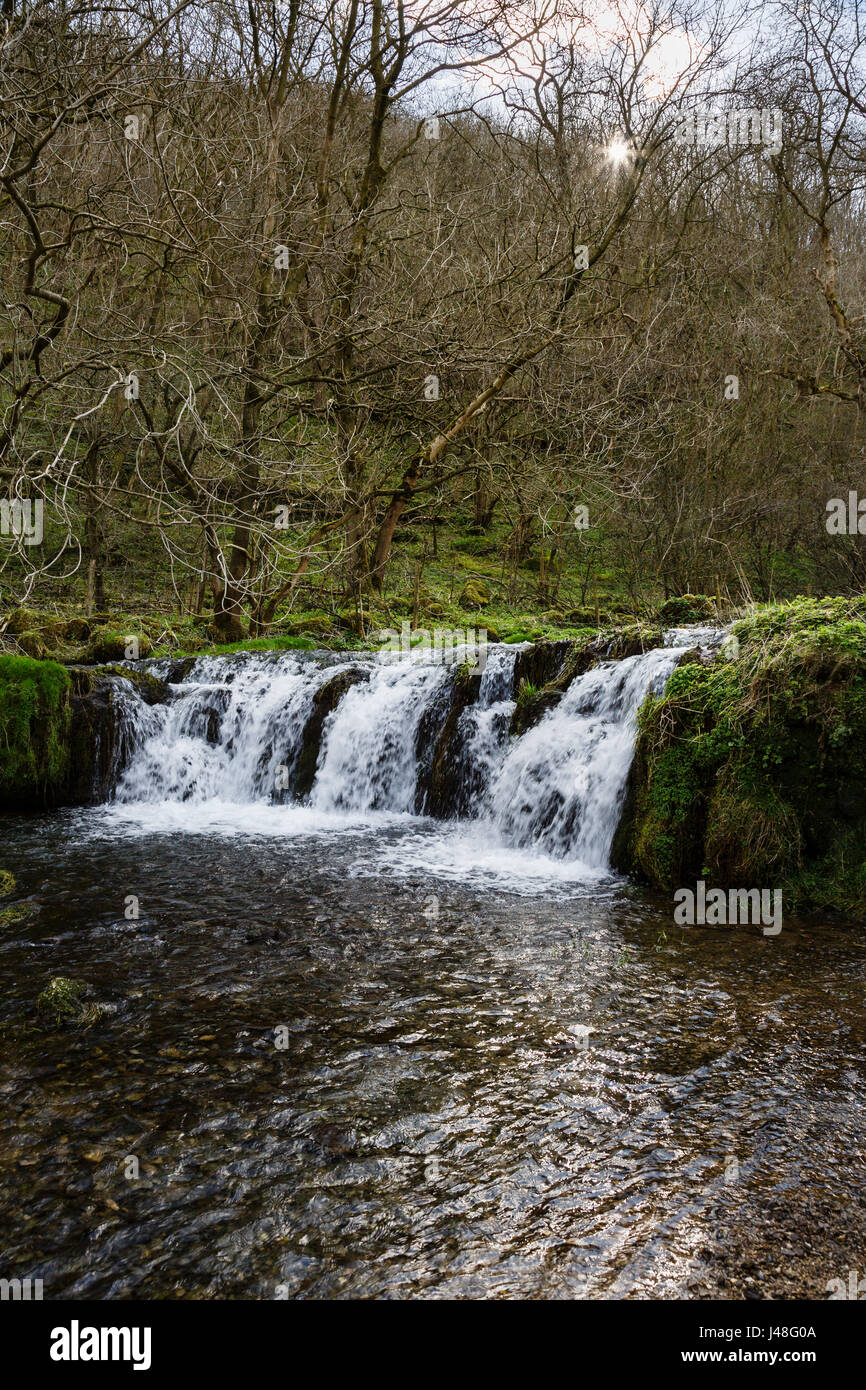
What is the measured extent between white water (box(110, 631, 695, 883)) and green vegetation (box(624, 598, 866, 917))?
88cm

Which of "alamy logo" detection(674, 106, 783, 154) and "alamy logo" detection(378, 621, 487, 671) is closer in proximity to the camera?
"alamy logo" detection(378, 621, 487, 671)

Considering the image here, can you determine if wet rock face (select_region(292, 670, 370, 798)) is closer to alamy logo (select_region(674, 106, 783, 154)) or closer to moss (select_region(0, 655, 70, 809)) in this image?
moss (select_region(0, 655, 70, 809))

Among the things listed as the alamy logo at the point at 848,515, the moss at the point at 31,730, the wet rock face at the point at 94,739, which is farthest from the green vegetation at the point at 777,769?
the alamy logo at the point at 848,515

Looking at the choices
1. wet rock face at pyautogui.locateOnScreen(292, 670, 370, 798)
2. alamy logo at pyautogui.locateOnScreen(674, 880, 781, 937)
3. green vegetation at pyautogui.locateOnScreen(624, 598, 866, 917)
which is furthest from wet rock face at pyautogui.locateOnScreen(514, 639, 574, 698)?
alamy logo at pyautogui.locateOnScreen(674, 880, 781, 937)

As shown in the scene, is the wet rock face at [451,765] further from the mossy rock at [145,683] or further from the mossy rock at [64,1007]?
the mossy rock at [64,1007]

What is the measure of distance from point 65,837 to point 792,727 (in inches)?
264

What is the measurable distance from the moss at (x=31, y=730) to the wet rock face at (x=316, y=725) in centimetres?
276

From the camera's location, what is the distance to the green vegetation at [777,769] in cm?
614

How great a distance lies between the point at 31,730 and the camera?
9.60 m
